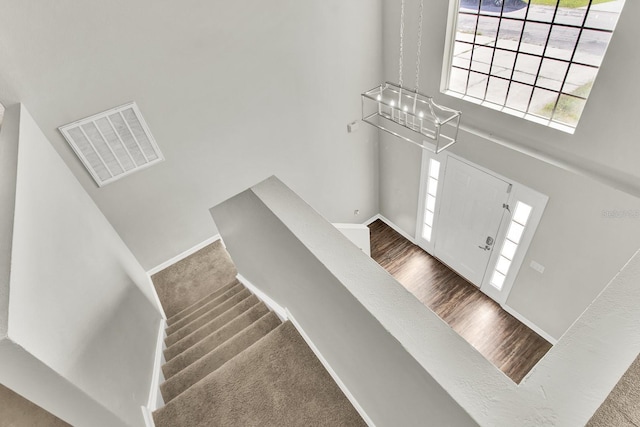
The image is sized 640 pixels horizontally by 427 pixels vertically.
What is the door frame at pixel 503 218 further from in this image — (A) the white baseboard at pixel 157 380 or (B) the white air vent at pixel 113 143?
(A) the white baseboard at pixel 157 380

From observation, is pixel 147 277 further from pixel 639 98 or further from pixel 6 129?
pixel 639 98

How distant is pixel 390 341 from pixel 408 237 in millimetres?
4669

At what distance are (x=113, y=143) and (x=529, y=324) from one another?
534 centimetres

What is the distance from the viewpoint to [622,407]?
51.8 inches

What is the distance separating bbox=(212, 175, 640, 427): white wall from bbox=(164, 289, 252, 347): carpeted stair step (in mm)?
1408

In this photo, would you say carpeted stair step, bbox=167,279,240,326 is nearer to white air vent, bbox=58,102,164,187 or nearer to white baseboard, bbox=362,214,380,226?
white air vent, bbox=58,102,164,187

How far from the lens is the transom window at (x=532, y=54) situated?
9.26 ft

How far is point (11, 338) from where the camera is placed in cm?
112

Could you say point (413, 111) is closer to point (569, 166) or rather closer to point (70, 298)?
point (569, 166)

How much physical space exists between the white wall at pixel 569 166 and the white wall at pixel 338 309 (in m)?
2.60

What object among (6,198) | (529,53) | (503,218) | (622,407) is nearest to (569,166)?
(503,218)

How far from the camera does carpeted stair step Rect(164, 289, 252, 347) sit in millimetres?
3328

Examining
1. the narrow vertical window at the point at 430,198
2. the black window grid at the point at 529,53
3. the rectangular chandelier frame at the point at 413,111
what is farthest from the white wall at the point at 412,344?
the narrow vertical window at the point at 430,198

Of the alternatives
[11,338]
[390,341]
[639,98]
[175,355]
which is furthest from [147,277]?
[639,98]
